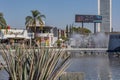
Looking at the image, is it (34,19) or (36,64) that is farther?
(34,19)

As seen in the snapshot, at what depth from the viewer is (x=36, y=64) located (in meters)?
9.58

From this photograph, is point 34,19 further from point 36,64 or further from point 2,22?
point 36,64

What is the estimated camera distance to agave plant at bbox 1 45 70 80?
9547 millimetres

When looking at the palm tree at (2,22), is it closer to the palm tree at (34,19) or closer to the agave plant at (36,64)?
the palm tree at (34,19)

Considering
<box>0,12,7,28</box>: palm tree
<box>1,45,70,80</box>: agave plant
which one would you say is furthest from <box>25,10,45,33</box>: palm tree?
<box>1,45,70,80</box>: agave plant

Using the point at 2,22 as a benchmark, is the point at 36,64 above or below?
above

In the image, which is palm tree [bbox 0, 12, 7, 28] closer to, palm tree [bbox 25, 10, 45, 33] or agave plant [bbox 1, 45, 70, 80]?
palm tree [bbox 25, 10, 45, 33]

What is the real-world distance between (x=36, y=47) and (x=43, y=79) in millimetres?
807

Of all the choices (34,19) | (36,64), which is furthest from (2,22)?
(36,64)

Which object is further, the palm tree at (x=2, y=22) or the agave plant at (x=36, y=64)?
the palm tree at (x=2, y=22)

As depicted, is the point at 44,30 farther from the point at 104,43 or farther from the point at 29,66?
the point at 29,66

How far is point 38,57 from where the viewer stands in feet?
31.7

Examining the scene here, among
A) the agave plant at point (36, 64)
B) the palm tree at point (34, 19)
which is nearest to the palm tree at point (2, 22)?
the palm tree at point (34, 19)

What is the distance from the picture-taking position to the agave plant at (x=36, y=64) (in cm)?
955
